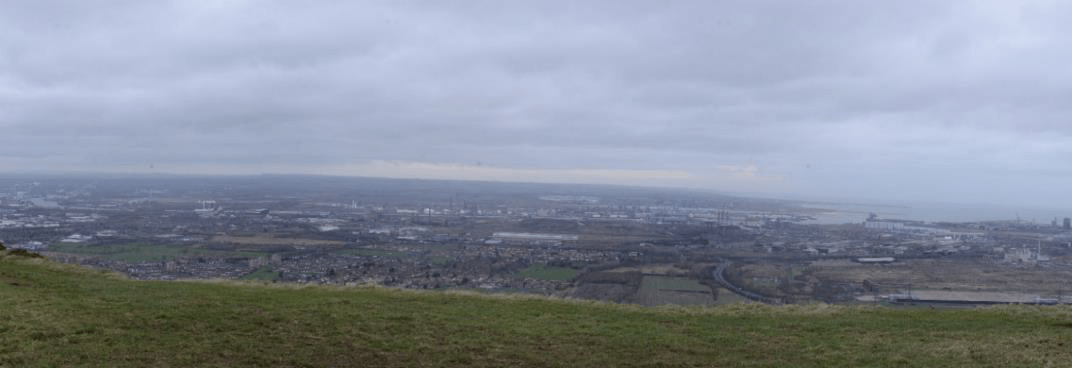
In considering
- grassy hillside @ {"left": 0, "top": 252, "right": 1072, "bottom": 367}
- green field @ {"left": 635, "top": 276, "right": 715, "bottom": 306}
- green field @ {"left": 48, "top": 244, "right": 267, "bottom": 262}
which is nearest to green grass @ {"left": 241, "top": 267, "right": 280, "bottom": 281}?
green field @ {"left": 48, "top": 244, "right": 267, "bottom": 262}

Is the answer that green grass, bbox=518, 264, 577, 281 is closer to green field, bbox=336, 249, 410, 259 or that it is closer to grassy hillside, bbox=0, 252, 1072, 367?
green field, bbox=336, 249, 410, 259

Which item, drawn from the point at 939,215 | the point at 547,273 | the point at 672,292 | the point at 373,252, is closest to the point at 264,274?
the point at 373,252

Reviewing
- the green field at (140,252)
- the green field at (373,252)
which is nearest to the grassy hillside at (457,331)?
the green field at (140,252)

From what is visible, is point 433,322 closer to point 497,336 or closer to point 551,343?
point 497,336

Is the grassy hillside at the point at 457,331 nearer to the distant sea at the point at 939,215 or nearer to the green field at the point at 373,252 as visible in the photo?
the green field at the point at 373,252

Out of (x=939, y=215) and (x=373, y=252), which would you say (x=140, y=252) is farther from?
(x=939, y=215)
